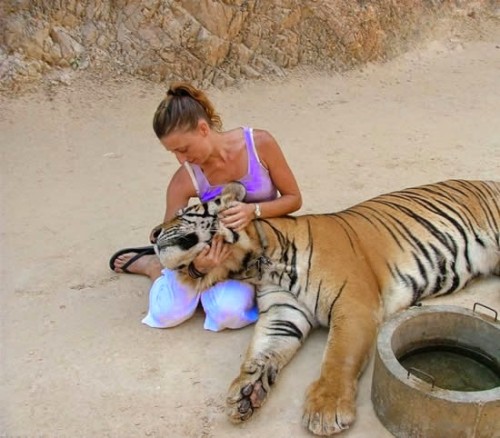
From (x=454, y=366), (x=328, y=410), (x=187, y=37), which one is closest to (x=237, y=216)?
(x=328, y=410)

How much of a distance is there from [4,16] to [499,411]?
4.36 m

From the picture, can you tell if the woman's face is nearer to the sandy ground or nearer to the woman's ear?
the woman's ear

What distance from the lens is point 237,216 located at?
7.57 feet

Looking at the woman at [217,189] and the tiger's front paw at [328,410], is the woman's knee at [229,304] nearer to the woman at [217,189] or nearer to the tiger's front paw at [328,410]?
the woman at [217,189]

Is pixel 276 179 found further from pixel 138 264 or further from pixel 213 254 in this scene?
pixel 138 264

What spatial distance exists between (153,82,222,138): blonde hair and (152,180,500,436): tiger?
265mm

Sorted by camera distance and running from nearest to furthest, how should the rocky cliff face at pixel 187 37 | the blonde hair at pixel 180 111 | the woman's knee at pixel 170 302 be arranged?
the blonde hair at pixel 180 111, the woman's knee at pixel 170 302, the rocky cliff face at pixel 187 37

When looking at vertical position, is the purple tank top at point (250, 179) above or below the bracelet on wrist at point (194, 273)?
above

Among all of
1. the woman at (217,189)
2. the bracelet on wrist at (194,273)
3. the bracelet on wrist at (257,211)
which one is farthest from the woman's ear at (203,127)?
the bracelet on wrist at (194,273)

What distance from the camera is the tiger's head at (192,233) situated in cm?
230

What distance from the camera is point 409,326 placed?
206 cm

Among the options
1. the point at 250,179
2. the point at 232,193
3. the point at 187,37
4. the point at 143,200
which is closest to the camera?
the point at 232,193

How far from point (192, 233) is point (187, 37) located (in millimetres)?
3193

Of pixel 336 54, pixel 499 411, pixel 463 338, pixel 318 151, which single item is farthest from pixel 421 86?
pixel 499 411
